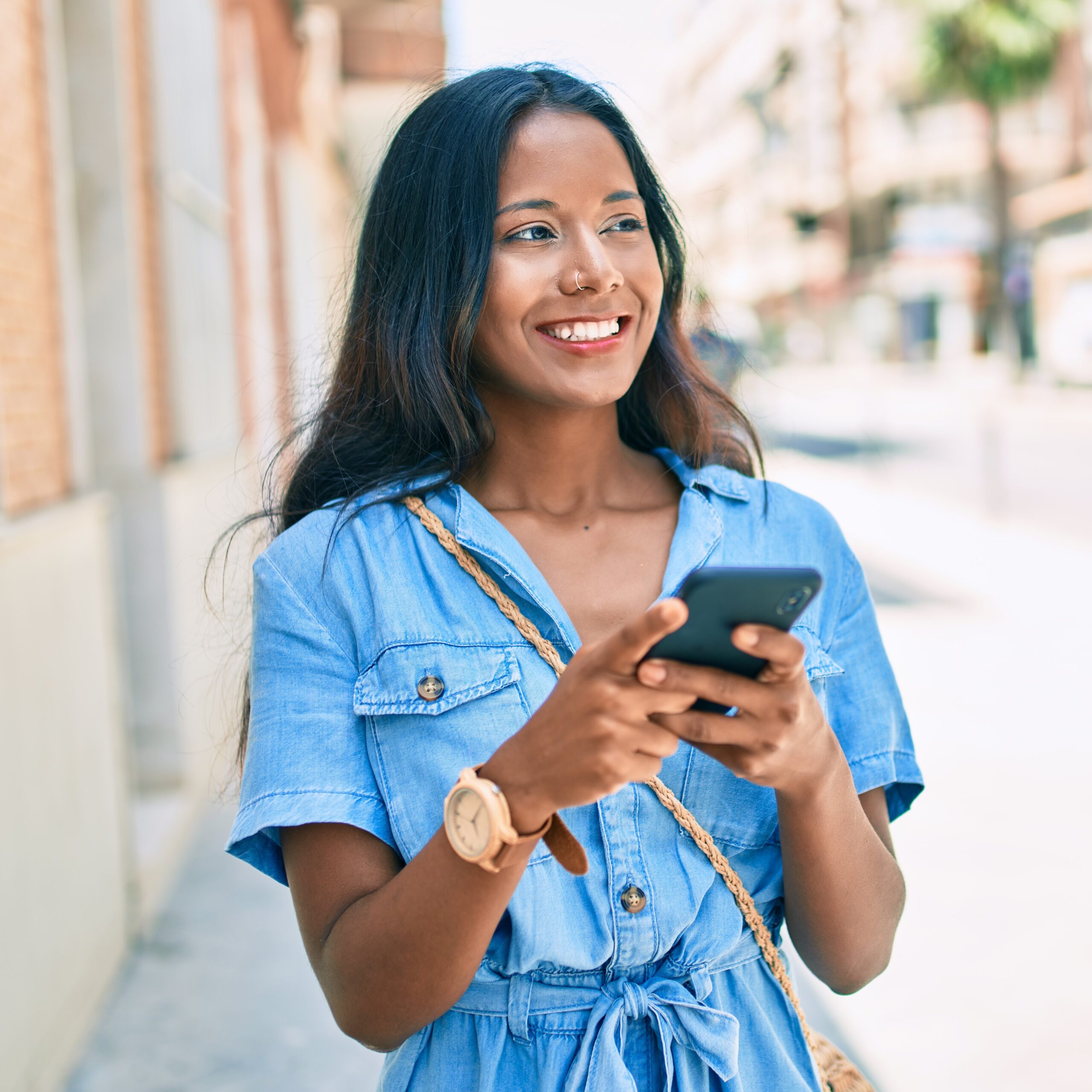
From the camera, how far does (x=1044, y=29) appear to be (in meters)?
34.4

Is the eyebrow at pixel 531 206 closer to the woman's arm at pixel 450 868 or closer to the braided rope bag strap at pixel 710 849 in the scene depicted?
the braided rope bag strap at pixel 710 849

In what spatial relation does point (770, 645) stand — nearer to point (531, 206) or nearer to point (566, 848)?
point (566, 848)

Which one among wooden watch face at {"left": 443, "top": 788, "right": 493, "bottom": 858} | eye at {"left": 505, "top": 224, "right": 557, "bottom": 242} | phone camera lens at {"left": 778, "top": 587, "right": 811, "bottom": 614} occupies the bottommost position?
wooden watch face at {"left": 443, "top": 788, "right": 493, "bottom": 858}

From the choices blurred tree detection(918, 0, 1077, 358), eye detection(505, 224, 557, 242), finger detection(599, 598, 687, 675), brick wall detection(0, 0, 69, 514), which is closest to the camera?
finger detection(599, 598, 687, 675)

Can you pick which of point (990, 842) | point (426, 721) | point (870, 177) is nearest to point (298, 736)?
point (426, 721)

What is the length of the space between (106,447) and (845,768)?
382cm

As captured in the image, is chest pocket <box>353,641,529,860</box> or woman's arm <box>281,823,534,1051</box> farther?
chest pocket <box>353,641,529,860</box>

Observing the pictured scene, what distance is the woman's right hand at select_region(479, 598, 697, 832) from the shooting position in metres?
1.09

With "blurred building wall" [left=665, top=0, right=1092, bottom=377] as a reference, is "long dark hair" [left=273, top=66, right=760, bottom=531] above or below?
below

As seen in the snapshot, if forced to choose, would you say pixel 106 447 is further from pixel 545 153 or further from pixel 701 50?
pixel 701 50

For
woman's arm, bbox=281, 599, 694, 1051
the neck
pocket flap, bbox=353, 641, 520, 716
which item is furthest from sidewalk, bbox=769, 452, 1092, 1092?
woman's arm, bbox=281, 599, 694, 1051

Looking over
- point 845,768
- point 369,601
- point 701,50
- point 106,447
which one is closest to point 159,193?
point 106,447

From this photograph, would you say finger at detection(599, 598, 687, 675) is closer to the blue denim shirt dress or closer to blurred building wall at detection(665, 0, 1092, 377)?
the blue denim shirt dress

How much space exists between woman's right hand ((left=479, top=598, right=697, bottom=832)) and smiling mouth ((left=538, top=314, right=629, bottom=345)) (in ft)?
1.83
